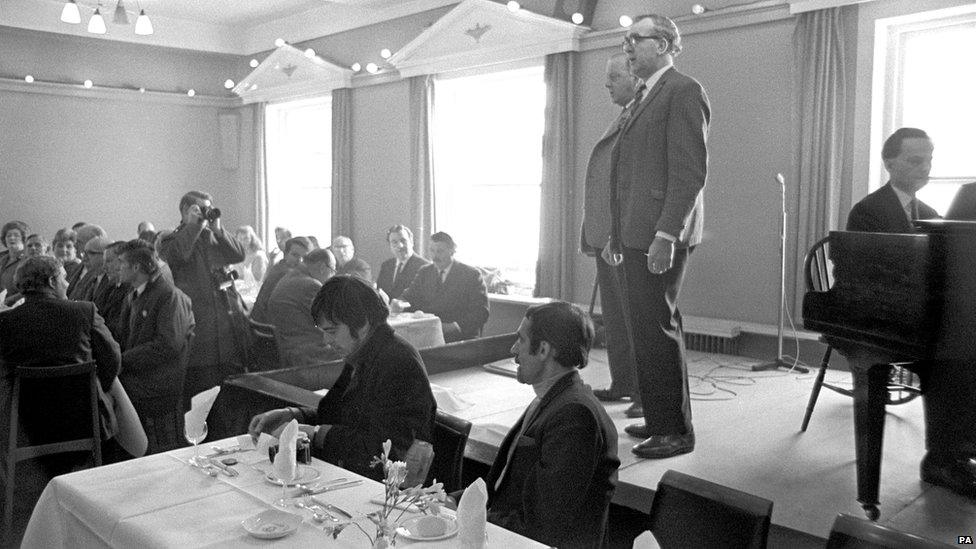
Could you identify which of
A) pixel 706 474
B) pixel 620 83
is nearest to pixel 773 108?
pixel 620 83

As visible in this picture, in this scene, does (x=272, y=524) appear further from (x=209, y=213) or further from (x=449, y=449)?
(x=209, y=213)

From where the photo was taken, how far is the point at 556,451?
2236 millimetres

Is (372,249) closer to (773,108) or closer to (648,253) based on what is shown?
(773,108)

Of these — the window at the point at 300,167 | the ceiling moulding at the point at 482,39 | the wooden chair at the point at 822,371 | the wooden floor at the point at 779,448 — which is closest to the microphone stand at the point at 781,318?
the wooden floor at the point at 779,448

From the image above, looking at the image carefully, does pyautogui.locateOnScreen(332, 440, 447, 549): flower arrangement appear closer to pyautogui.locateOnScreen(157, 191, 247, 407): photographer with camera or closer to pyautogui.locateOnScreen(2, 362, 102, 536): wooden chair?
pyautogui.locateOnScreen(2, 362, 102, 536): wooden chair

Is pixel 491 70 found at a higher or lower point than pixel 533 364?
higher

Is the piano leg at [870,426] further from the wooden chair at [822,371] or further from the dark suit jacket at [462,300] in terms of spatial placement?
the dark suit jacket at [462,300]

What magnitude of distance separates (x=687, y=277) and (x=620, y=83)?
267cm

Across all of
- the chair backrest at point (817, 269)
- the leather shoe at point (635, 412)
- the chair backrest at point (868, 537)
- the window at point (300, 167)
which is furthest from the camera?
the window at point (300, 167)

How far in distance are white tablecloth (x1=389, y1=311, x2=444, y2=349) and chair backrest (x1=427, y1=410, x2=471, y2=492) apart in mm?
2755

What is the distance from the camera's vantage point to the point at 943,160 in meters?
5.48

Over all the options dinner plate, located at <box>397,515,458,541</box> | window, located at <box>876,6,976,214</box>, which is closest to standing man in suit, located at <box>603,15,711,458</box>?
dinner plate, located at <box>397,515,458,541</box>

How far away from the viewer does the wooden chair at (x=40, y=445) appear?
3.67m

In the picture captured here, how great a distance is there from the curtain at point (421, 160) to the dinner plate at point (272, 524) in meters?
6.70
